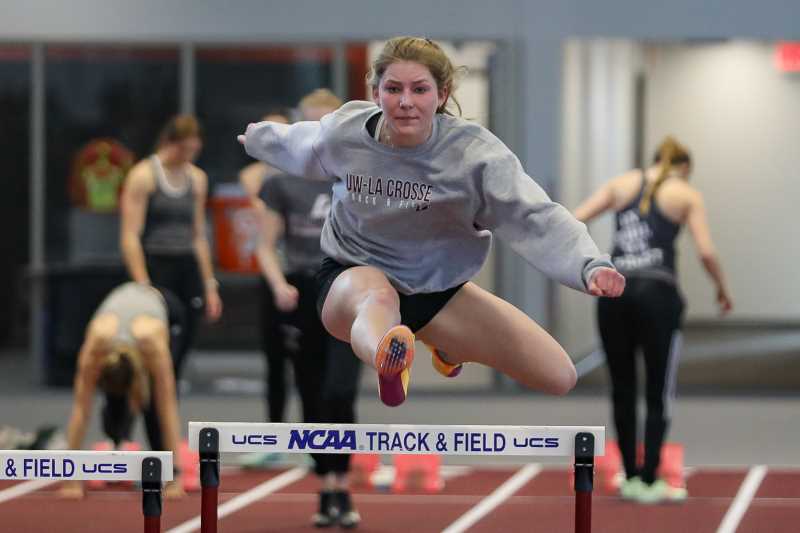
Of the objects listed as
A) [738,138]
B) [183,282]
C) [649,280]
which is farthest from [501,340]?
[738,138]

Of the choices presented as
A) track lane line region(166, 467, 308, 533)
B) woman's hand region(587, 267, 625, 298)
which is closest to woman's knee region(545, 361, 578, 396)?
woman's hand region(587, 267, 625, 298)

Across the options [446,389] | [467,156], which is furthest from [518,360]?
[446,389]

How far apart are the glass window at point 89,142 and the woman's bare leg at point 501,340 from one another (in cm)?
775

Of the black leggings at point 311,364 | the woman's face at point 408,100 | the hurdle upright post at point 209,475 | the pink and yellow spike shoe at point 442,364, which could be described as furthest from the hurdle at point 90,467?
the black leggings at point 311,364

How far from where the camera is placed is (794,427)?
1176 cm

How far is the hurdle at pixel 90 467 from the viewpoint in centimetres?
535

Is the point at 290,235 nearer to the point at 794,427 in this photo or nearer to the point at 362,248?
the point at 362,248

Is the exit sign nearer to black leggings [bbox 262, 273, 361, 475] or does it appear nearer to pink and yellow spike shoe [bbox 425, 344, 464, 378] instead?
black leggings [bbox 262, 273, 361, 475]

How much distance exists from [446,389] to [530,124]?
2.16m

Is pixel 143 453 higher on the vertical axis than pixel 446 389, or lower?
lower

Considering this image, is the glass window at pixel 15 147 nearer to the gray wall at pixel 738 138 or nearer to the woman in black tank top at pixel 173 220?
the woman in black tank top at pixel 173 220

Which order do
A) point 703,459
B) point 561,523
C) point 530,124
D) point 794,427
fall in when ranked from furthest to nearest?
point 530,124
point 794,427
point 703,459
point 561,523

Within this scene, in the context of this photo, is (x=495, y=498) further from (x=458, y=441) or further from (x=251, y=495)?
(x=458, y=441)

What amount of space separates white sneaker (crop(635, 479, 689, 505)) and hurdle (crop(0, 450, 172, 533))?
391 centimetres
